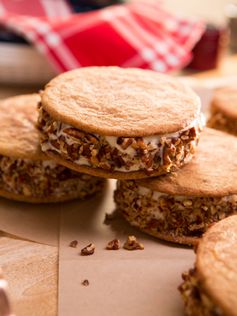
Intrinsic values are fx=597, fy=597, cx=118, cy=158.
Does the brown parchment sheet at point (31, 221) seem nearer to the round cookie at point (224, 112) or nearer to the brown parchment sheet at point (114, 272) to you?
the brown parchment sheet at point (114, 272)

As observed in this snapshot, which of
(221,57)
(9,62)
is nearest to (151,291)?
(9,62)

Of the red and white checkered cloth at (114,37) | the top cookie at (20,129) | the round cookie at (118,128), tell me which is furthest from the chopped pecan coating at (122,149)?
the red and white checkered cloth at (114,37)

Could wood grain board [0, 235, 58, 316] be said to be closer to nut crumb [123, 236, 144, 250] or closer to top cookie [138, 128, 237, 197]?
nut crumb [123, 236, 144, 250]

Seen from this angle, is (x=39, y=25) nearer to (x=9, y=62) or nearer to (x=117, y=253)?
(x=9, y=62)

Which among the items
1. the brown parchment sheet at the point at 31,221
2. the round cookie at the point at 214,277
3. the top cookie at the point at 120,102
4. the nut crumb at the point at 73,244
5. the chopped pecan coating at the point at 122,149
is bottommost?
the brown parchment sheet at the point at 31,221

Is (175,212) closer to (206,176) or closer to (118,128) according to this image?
(206,176)
